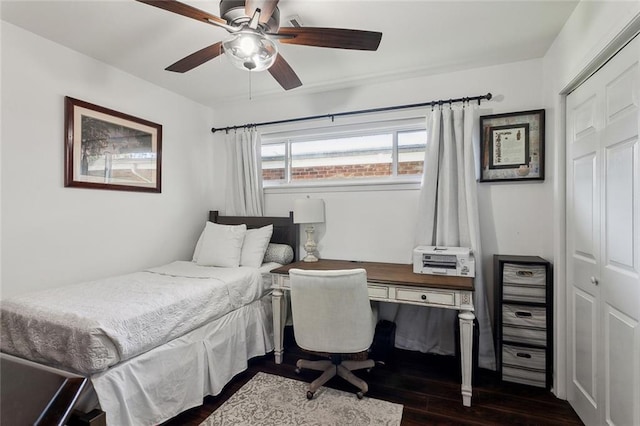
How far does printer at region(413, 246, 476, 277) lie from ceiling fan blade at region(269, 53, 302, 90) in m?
1.60

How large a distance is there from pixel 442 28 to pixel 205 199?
299 centimetres

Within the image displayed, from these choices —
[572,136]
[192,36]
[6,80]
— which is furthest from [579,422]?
[6,80]

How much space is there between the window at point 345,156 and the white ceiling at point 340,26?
58 cm

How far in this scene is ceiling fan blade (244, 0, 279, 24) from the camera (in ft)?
4.78

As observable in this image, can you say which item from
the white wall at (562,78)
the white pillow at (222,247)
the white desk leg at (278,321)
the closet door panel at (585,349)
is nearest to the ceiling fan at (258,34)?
the white wall at (562,78)

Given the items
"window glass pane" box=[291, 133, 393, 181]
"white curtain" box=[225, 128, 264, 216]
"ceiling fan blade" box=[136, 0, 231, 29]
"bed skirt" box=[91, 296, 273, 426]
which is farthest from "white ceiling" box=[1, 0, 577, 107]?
"bed skirt" box=[91, 296, 273, 426]

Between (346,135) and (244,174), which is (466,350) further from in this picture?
(244,174)

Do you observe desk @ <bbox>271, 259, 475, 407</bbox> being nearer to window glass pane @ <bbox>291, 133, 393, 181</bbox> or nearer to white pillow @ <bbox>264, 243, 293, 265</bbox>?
white pillow @ <bbox>264, 243, 293, 265</bbox>

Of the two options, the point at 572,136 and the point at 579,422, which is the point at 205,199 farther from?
the point at 579,422

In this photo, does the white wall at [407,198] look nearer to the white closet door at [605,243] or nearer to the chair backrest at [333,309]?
the white closet door at [605,243]

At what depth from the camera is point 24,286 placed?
2125 mm

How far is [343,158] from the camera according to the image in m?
3.24

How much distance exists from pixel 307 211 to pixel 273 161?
93 cm

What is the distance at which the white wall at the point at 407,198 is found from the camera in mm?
2531
